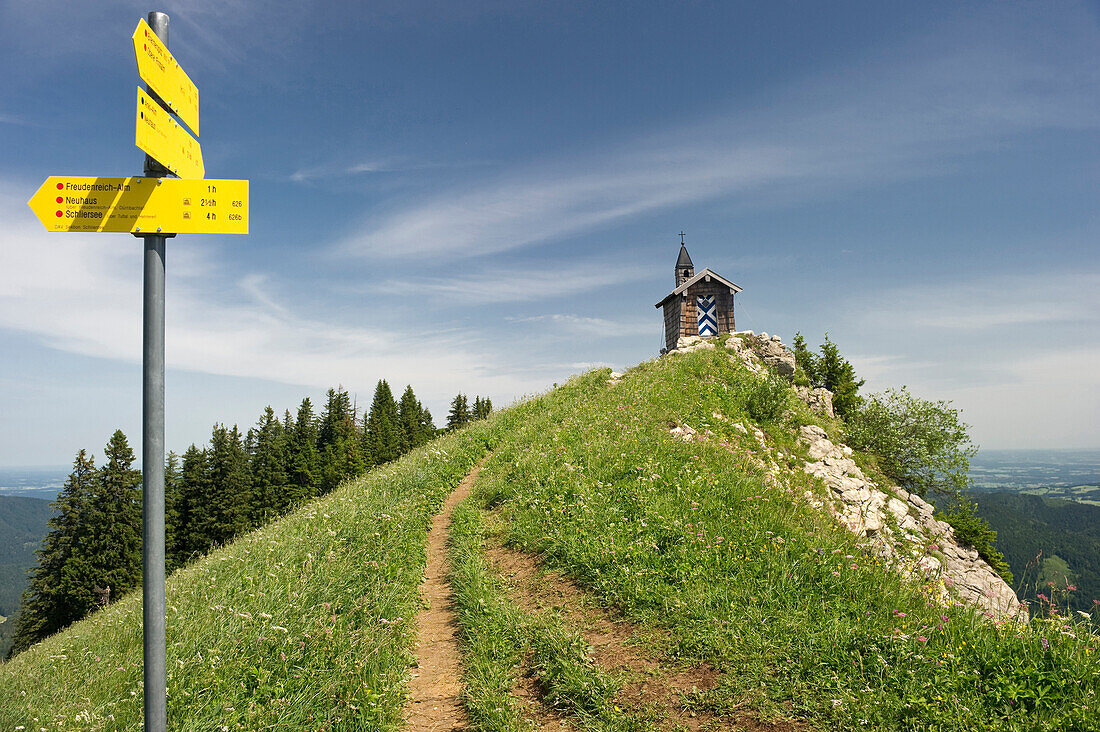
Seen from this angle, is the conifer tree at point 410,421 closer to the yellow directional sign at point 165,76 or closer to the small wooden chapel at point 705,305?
the small wooden chapel at point 705,305

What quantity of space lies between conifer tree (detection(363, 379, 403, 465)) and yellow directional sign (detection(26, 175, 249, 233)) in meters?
67.2

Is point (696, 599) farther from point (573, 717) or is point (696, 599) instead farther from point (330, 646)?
point (330, 646)

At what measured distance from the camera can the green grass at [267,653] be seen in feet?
15.3

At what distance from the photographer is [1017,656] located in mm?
4477

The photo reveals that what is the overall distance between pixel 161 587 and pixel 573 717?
4.03 m

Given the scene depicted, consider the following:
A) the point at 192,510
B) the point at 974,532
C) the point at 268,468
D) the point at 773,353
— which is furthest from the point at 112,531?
the point at 974,532

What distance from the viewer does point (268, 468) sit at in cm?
6209

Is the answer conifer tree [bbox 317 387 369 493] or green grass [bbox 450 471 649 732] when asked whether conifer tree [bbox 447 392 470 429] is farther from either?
green grass [bbox 450 471 649 732]

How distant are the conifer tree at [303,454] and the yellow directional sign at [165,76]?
6182 cm

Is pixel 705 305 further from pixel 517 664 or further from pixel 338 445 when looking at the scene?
pixel 338 445

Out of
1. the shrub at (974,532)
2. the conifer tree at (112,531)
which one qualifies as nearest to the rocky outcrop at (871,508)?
the shrub at (974,532)

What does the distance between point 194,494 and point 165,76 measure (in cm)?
6079

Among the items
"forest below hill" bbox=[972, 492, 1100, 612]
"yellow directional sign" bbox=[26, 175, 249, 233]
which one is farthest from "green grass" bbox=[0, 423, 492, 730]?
"forest below hill" bbox=[972, 492, 1100, 612]

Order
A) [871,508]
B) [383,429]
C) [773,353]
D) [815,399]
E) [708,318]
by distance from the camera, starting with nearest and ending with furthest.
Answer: [871,508]
[815,399]
[773,353]
[708,318]
[383,429]
